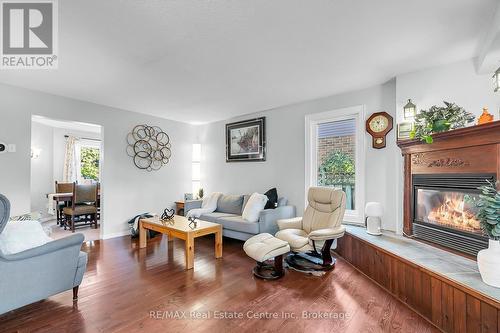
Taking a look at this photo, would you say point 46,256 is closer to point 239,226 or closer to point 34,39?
point 34,39

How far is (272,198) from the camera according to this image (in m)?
4.21

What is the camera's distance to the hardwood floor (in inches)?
73.6

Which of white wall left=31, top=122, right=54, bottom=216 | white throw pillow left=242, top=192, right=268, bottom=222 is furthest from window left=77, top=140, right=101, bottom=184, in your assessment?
white throw pillow left=242, top=192, right=268, bottom=222

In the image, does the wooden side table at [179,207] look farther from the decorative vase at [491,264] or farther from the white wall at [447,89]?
the decorative vase at [491,264]

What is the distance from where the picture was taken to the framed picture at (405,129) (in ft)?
9.55

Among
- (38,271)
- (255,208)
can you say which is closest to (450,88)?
(255,208)

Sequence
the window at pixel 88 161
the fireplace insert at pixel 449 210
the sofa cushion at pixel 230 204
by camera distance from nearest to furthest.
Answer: the fireplace insert at pixel 449 210, the sofa cushion at pixel 230 204, the window at pixel 88 161

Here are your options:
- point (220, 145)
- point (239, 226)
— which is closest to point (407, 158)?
point (239, 226)

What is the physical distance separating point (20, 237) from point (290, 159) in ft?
11.9

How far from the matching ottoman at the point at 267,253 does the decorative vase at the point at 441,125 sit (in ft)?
6.61

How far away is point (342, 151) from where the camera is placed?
3.84 meters

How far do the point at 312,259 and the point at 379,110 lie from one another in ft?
7.63

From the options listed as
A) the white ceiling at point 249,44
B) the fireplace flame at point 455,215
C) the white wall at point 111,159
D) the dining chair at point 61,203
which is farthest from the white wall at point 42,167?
the fireplace flame at point 455,215

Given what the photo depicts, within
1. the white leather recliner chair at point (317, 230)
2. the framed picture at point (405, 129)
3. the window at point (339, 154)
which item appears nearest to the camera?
the white leather recliner chair at point (317, 230)
